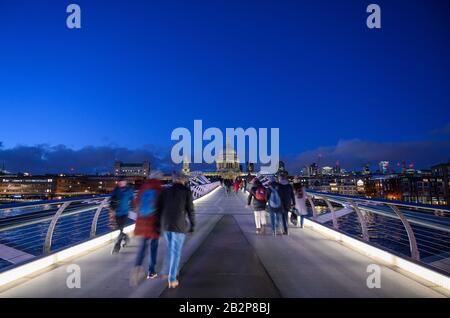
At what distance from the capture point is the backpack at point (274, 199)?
915 cm

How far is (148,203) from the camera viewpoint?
514cm

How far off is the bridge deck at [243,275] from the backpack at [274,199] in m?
1.32

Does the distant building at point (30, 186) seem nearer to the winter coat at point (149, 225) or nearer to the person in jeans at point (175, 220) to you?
the winter coat at point (149, 225)

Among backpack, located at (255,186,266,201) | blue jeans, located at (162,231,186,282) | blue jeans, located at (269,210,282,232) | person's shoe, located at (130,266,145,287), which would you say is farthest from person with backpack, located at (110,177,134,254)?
blue jeans, located at (269,210,282,232)

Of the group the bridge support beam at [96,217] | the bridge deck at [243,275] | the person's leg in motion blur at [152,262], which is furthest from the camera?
Answer: the bridge support beam at [96,217]

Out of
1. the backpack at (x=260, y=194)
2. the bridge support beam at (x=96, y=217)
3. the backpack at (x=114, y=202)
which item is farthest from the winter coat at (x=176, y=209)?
the backpack at (x=260, y=194)

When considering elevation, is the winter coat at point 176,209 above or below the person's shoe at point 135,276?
above

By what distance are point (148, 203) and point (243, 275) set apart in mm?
2008

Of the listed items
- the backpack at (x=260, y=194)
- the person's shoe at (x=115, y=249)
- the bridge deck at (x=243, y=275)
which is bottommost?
the bridge deck at (x=243, y=275)

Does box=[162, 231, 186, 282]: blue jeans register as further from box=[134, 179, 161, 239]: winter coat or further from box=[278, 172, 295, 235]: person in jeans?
box=[278, 172, 295, 235]: person in jeans
